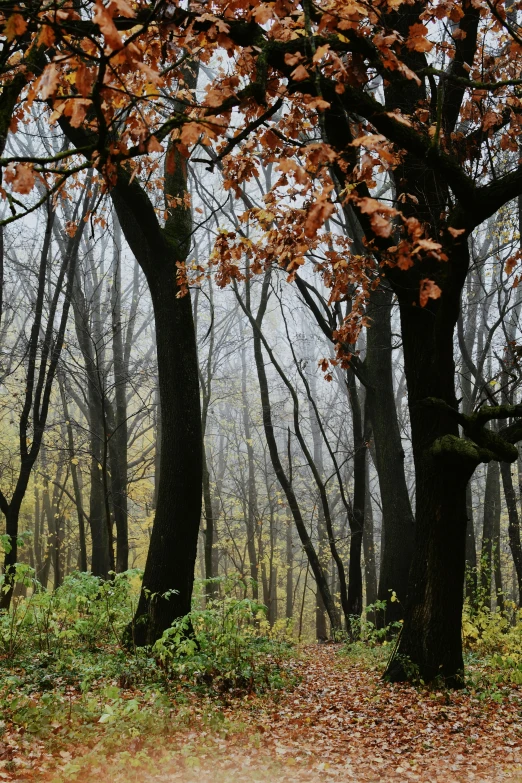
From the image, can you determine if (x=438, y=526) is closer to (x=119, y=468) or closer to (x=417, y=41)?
(x=417, y=41)

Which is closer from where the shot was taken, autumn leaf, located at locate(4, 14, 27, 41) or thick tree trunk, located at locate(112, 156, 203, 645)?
autumn leaf, located at locate(4, 14, 27, 41)

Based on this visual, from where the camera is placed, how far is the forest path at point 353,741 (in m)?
3.85

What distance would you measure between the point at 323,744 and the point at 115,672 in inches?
82.3

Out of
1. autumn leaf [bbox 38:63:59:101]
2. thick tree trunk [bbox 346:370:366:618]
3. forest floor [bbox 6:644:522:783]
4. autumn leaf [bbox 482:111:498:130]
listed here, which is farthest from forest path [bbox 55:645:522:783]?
thick tree trunk [bbox 346:370:366:618]

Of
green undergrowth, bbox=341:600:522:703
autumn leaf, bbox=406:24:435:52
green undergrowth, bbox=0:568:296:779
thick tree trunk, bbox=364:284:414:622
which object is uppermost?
autumn leaf, bbox=406:24:435:52

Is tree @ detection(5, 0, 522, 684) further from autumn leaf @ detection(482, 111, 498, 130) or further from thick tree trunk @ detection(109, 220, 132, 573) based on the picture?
thick tree trunk @ detection(109, 220, 132, 573)

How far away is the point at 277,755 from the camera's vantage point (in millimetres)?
4258

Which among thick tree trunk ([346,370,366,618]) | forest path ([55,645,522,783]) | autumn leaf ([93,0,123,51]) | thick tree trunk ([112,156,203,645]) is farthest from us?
thick tree trunk ([346,370,366,618])

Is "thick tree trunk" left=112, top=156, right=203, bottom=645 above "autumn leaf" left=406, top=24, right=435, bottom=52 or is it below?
below

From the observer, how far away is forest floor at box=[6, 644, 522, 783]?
12.1ft

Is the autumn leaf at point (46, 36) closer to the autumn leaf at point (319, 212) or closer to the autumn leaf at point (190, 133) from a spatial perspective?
the autumn leaf at point (190, 133)

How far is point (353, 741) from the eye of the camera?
471 centimetres

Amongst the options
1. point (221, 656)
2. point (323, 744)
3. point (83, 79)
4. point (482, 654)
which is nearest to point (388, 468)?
point (482, 654)

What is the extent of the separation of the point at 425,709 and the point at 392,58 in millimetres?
5276
